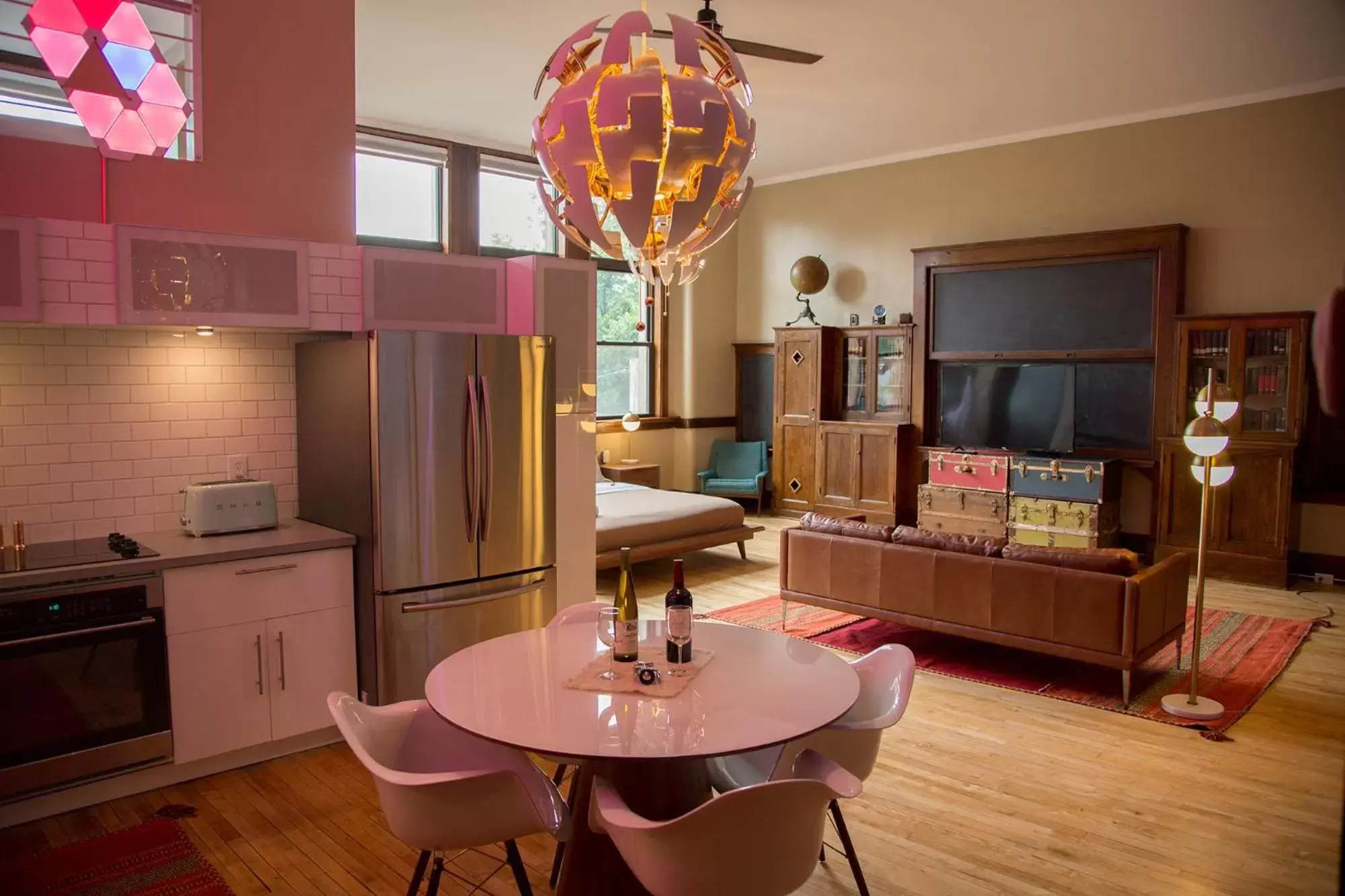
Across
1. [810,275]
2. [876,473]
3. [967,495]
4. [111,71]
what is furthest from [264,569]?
[810,275]

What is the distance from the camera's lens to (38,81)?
12.0 feet

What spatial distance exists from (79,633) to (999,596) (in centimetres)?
406

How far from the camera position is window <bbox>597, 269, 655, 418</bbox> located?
9555mm

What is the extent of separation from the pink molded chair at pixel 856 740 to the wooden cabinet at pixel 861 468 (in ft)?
19.5

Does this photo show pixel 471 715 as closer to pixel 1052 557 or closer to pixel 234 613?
pixel 234 613

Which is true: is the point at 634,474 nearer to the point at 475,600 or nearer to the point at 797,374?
the point at 797,374

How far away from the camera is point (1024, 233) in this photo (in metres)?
8.16

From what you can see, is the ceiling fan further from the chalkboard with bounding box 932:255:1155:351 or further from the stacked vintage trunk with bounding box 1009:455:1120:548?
the stacked vintage trunk with bounding box 1009:455:1120:548

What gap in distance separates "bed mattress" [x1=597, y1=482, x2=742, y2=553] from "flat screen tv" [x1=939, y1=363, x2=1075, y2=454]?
2.45 metres

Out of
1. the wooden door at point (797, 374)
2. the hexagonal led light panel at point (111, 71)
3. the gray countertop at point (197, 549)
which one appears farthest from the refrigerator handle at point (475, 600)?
the wooden door at point (797, 374)

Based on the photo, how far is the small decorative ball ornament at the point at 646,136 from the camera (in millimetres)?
2160

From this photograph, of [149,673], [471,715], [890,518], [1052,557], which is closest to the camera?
[471,715]

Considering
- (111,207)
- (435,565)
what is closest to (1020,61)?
(435,565)

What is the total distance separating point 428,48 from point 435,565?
376 centimetres
